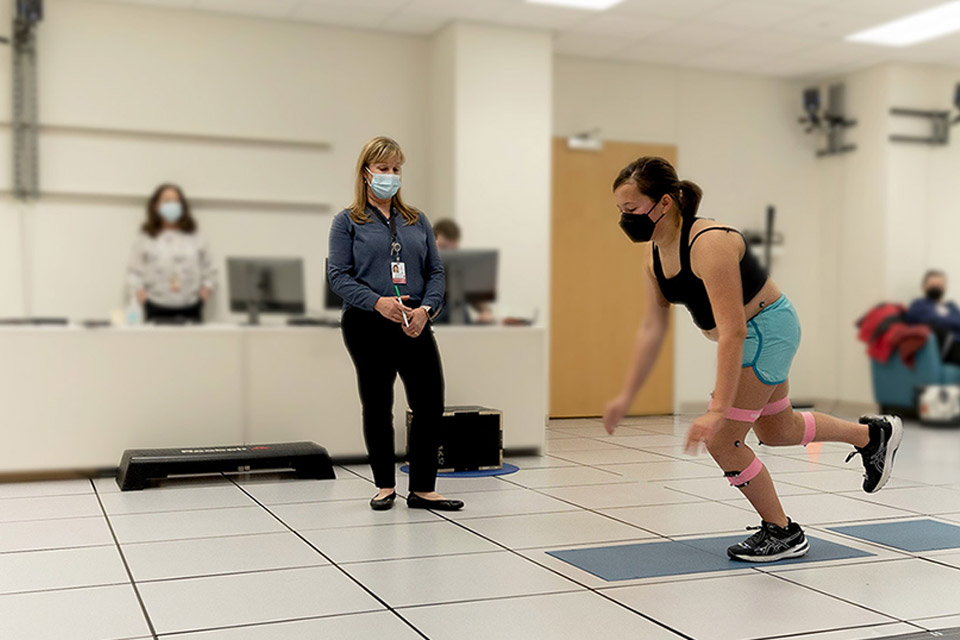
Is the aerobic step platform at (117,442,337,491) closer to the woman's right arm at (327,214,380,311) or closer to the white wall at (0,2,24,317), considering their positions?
the woman's right arm at (327,214,380,311)

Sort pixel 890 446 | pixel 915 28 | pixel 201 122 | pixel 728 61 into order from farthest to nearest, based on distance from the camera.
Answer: pixel 728 61 < pixel 915 28 < pixel 201 122 < pixel 890 446

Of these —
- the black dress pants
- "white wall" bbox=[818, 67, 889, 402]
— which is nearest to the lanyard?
the black dress pants

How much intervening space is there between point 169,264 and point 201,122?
3.15 ft

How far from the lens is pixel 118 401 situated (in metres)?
4.34

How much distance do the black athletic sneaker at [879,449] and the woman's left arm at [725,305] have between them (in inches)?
28.9

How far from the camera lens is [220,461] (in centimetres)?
409

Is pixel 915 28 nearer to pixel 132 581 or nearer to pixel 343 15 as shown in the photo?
pixel 343 15

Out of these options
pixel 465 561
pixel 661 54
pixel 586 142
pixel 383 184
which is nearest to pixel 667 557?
pixel 465 561

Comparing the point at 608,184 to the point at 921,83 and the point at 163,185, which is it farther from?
the point at 163,185

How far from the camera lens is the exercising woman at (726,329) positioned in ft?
8.05

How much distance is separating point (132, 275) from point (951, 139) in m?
6.09

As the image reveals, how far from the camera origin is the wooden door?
7.38 meters

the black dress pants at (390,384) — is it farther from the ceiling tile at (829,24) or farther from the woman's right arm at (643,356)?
the ceiling tile at (829,24)

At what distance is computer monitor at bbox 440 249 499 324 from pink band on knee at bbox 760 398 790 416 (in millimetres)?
2221
